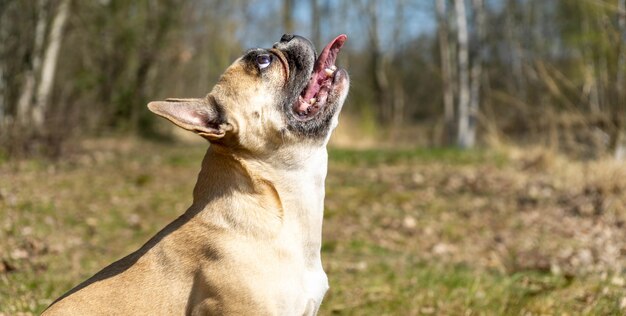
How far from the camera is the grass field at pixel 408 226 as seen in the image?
5602 millimetres

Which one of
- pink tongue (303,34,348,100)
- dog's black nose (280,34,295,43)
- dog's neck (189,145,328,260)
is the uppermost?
dog's black nose (280,34,295,43)

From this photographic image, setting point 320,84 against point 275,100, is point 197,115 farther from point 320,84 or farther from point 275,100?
point 320,84

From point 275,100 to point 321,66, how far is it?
1.21 ft

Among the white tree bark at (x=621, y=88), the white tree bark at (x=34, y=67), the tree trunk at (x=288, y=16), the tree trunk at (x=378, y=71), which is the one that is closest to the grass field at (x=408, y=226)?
the white tree bark at (x=621, y=88)

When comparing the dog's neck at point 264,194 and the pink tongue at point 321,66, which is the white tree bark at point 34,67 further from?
the dog's neck at point 264,194

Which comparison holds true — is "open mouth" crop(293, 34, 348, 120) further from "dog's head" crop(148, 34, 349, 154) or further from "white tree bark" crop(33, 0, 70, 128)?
"white tree bark" crop(33, 0, 70, 128)

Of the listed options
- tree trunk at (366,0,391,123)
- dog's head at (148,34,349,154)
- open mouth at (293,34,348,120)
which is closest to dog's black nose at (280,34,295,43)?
dog's head at (148,34,349,154)

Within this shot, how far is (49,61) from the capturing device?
16188 millimetres

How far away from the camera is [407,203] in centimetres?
1099

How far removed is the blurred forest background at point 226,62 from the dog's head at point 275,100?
2.71 metres

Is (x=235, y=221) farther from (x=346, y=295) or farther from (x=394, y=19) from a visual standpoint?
(x=394, y=19)

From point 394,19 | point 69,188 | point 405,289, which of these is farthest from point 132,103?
point 394,19

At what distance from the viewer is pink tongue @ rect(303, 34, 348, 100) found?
406cm

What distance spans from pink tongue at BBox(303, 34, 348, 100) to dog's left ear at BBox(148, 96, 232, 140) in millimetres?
550
